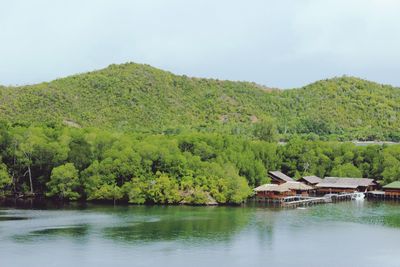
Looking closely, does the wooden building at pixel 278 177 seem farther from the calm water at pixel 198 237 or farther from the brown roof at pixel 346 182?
the calm water at pixel 198 237

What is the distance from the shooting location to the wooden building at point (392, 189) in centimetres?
7062

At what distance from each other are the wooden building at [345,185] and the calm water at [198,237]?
556 inches

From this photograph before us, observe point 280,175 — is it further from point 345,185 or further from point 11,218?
point 11,218

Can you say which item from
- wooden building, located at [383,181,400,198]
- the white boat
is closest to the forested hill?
the white boat

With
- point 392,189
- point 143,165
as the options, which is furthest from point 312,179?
point 143,165

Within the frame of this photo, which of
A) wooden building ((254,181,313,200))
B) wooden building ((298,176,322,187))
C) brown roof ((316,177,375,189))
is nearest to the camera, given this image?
wooden building ((254,181,313,200))

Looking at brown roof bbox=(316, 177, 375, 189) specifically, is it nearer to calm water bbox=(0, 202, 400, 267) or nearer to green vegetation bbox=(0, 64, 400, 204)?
green vegetation bbox=(0, 64, 400, 204)

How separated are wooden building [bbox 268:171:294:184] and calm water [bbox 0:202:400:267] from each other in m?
15.1

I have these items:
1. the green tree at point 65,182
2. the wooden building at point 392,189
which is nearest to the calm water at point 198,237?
the green tree at point 65,182

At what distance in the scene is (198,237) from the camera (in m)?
44.3

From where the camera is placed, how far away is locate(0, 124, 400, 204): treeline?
62812 millimetres

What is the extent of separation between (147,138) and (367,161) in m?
27.7

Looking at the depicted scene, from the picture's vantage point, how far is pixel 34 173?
6938cm

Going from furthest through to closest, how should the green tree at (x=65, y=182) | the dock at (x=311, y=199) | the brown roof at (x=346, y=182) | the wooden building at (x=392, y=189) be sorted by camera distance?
the brown roof at (x=346, y=182)
the wooden building at (x=392, y=189)
the dock at (x=311, y=199)
the green tree at (x=65, y=182)
